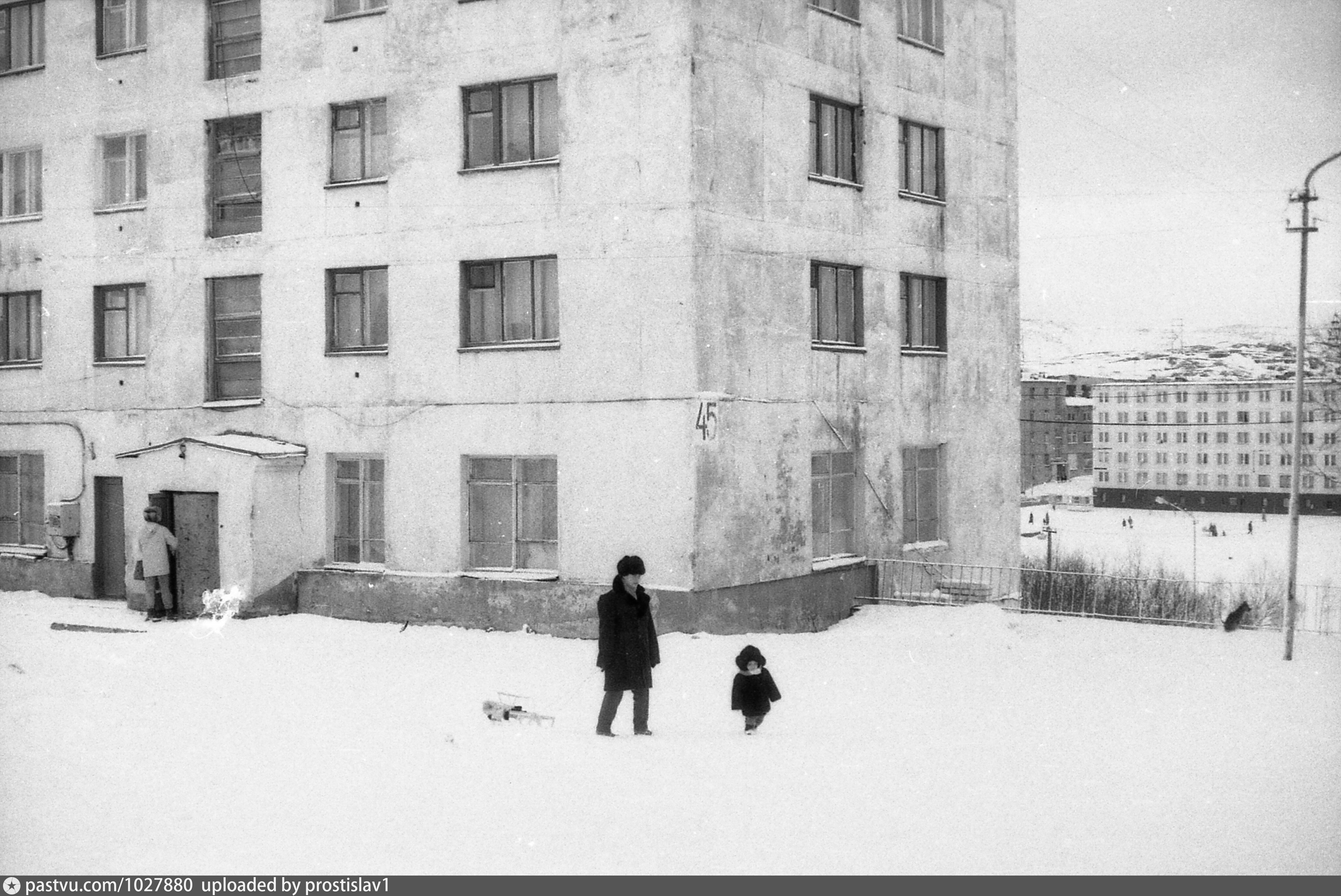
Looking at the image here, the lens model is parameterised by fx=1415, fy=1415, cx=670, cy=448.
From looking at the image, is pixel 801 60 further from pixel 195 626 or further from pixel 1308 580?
pixel 1308 580

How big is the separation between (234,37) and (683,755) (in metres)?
17.1

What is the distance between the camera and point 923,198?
2456 centimetres

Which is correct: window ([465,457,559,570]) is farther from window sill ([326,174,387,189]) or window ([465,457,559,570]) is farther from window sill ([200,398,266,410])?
window sill ([326,174,387,189])

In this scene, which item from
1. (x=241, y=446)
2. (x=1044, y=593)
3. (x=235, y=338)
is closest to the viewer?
(x=241, y=446)

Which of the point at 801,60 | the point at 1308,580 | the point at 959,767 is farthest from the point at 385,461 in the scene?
the point at 1308,580

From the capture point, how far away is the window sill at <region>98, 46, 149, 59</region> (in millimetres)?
24969

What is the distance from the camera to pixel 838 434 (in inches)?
894

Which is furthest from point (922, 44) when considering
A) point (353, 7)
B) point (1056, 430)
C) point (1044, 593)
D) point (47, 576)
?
point (1056, 430)

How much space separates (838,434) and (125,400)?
500 inches

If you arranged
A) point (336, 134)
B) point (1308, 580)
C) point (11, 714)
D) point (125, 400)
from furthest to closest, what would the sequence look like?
1. point (1308, 580)
2. point (125, 400)
3. point (336, 134)
4. point (11, 714)

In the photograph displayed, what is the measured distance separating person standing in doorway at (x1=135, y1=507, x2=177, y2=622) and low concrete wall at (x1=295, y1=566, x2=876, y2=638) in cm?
215

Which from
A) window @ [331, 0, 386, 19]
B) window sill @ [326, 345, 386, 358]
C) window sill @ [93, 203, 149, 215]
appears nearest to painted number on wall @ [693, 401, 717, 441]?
window sill @ [326, 345, 386, 358]

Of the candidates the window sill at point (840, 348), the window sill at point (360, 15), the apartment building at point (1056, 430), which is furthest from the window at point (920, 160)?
the apartment building at point (1056, 430)

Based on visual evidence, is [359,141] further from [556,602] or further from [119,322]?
[556,602]
